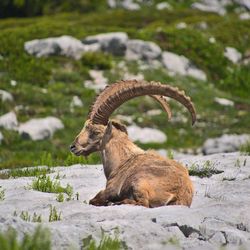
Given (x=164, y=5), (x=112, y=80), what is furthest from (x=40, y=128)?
(x=164, y=5)

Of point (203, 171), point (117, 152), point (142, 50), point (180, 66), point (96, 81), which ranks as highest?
point (117, 152)

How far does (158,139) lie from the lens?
3206cm

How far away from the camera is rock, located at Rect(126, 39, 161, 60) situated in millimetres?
44094

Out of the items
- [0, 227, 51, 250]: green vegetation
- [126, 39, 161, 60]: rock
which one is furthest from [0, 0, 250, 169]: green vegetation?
[0, 227, 51, 250]: green vegetation

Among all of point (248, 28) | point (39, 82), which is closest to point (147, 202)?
point (39, 82)

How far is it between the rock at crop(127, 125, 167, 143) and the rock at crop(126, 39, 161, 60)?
12.2 meters

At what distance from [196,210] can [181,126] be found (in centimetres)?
2468

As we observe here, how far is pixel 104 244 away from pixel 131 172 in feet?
→ 11.6

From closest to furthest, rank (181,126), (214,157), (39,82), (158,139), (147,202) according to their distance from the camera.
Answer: (147,202) < (214,157) < (158,139) < (181,126) < (39,82)

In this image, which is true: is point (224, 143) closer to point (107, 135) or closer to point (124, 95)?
point (107, 135)

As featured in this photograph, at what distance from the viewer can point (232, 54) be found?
163 ft

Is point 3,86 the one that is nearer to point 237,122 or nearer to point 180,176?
point 237,122

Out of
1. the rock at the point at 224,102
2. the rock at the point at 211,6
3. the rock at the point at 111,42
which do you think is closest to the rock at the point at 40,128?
the rock at the point at 224,102

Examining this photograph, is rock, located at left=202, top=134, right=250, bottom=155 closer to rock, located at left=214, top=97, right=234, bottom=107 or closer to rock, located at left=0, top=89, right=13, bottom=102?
rock, located at left=214, top=97, right=234, bottom=107
